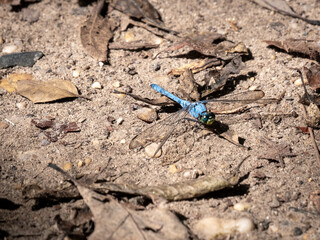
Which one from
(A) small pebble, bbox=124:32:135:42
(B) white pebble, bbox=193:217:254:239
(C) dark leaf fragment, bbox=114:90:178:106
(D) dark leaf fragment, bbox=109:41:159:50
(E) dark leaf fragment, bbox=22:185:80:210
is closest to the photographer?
(B) white pebble, bbox=193:217:254:239

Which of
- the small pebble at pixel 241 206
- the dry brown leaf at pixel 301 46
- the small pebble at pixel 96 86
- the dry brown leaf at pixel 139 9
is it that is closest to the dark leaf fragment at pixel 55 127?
the small pebble at pixel 96 86

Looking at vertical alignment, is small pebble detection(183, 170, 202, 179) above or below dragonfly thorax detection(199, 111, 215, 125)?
below

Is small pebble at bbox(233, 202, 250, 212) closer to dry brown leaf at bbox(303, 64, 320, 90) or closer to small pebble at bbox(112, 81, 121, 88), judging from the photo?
dry brown leaf at bbox(303, 64, 320, 90)

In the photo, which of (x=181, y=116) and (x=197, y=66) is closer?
(x=181, y=116)

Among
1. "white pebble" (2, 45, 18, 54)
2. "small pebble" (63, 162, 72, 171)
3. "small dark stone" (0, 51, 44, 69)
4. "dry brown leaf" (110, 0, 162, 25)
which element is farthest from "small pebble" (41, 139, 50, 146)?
"dry brown leaf" (110, 0, 162, 25)

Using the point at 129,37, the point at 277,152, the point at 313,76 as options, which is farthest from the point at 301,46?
the point at 129,37

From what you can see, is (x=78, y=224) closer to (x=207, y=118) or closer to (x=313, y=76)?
(x=207, y=118)
